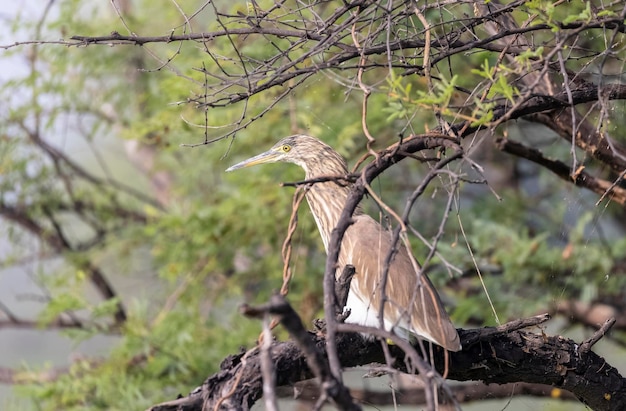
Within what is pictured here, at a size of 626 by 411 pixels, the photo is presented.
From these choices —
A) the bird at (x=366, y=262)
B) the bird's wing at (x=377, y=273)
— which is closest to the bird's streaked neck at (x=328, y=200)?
the bird at (x=366, y=262)

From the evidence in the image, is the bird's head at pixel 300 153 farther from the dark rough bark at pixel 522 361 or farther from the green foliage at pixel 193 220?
the dark rough bark at pixel 522 361

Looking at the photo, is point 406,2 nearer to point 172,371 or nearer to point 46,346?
point 172,371

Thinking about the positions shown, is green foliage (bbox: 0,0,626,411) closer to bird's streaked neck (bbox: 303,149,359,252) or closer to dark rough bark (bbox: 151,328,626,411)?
bird's streaked neck (bbox: 303,149,359,252)

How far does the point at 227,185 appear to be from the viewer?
571cm

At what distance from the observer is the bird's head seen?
120 inches

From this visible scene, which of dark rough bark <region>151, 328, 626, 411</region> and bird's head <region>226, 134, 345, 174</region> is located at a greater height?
bird's head <region>226, 134, 345, 174</region>

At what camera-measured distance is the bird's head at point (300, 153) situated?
306 centimetres

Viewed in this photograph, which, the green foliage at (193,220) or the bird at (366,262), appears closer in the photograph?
the bird at (366,262)

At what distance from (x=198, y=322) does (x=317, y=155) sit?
215 cm

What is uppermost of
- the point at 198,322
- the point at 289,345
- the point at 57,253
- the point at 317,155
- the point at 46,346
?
the point at 46,346

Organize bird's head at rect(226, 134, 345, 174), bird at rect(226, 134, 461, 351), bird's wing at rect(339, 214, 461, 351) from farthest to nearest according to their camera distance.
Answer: bird's head at rect(226, 134, 345, 174), bird's wing at rect(339, 214, 461, 351), bird at rect(226, 134, 461, 351)

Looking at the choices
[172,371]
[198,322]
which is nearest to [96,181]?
[198,322]

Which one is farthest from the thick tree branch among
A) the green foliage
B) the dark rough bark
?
the green foliage

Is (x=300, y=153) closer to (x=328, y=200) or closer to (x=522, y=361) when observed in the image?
(x=328, y=200)
